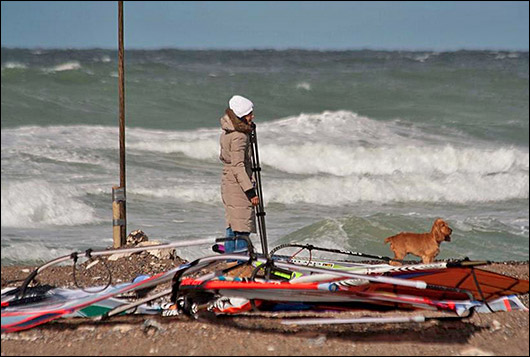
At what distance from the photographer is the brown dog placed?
690cm

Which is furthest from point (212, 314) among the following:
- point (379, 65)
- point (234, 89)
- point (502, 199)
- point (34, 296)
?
point (379, 65)

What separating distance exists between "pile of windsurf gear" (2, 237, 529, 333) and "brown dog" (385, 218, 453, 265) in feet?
3.18

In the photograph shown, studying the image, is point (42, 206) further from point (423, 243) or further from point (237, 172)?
point (423, 243)

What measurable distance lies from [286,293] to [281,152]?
1433 centimetres

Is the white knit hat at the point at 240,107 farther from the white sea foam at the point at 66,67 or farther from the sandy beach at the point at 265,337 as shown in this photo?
the white sea foam at the point at 66,67

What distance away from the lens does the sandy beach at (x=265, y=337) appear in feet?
16.4

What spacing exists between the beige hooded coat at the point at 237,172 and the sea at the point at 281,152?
3.84 metres

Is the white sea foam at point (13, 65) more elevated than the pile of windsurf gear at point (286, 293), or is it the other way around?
the white sea foam at point (13, 65)

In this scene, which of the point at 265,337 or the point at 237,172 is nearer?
the point at 265,337

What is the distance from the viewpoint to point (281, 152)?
19.4 meters

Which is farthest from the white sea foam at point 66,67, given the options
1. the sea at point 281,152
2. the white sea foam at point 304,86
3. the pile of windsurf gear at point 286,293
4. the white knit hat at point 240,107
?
the pile of windsurf gear at point 286,293

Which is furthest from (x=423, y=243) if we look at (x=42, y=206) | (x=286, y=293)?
(x=42, y=206)

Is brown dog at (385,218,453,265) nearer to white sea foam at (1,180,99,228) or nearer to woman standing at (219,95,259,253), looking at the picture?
woman standing at (219,95,259,253)

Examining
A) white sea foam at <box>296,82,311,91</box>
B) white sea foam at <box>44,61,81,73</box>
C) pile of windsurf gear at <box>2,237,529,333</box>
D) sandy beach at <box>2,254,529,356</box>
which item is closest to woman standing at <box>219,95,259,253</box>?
pile of windsurf gear at <box>2,237,529,333</box>
